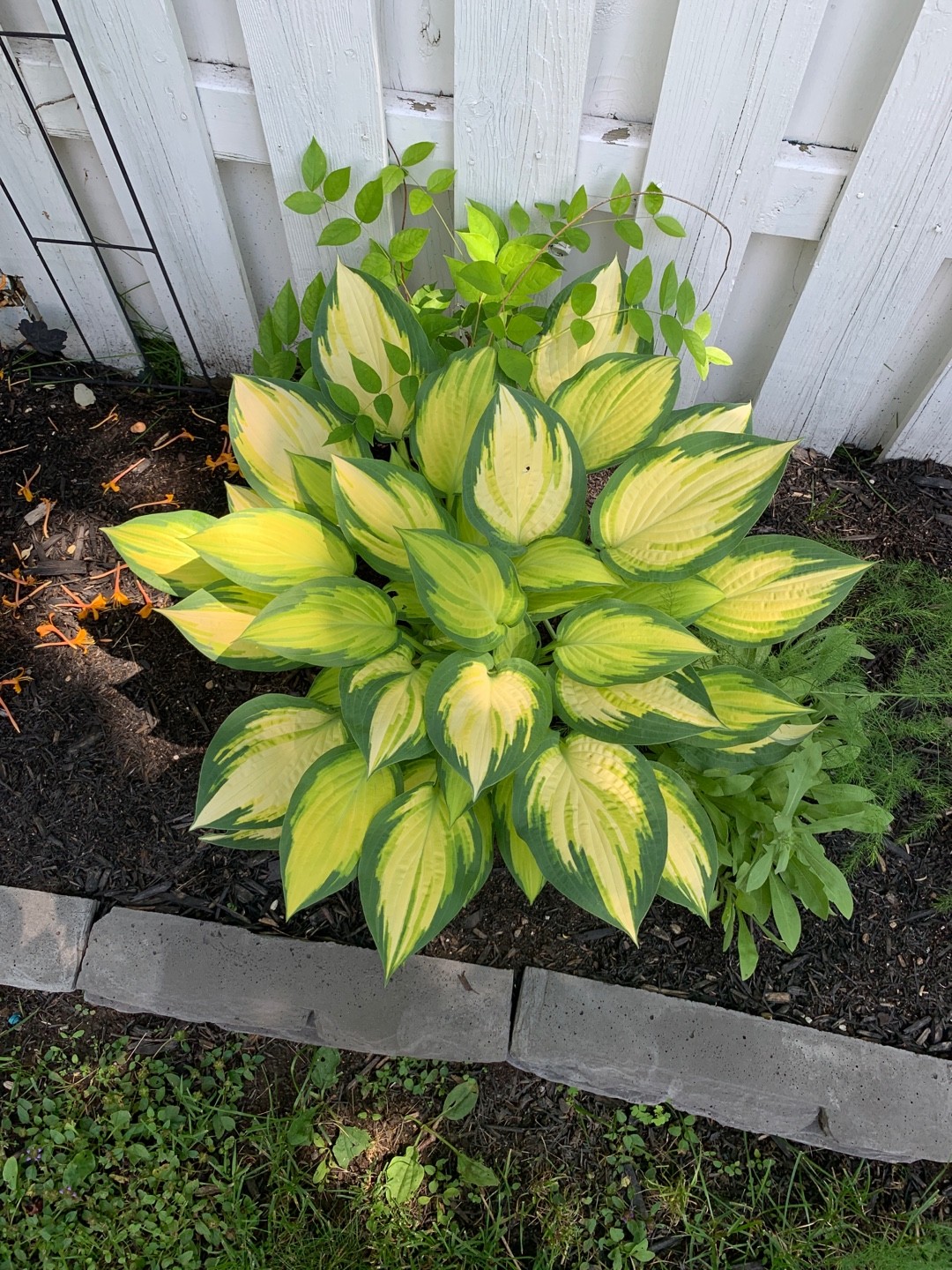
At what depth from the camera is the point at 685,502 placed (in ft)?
4.13

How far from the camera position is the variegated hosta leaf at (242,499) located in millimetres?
1464

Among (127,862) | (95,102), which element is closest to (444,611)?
(127,862)

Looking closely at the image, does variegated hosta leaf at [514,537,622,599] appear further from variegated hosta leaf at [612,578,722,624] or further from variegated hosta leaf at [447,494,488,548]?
variegated hosta leaf at [447,494,488,548]

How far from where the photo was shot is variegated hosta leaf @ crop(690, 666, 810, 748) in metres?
1.26

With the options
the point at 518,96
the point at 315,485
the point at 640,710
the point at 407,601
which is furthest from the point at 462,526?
the point at 518,96

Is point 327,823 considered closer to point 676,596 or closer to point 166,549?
point 166,549

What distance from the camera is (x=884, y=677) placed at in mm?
1767

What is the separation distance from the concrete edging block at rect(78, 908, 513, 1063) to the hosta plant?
31 centimetres

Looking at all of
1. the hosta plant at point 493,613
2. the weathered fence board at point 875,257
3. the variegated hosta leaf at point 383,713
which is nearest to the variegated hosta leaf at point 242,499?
the hosta plant at point 493,613

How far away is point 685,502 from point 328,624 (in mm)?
585

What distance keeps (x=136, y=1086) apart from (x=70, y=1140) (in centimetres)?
13

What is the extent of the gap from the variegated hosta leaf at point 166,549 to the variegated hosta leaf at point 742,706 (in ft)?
2.90

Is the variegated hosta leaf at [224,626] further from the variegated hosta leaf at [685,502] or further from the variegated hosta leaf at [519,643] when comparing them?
the variegated hosta leaf at [685,502]

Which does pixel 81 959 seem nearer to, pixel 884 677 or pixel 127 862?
pixel 127 862
